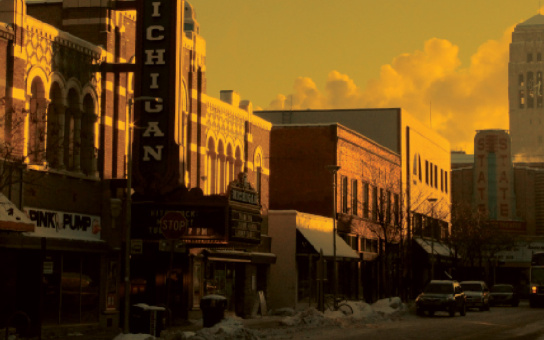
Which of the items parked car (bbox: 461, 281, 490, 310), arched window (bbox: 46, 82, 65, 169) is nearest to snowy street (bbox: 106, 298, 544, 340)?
arched window (bbox: 46, 82, 65, 169)

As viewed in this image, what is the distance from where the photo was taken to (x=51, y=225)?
32688 mm

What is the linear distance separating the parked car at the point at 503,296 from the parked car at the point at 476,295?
37.5 feet

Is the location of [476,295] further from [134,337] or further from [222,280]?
[134,337]

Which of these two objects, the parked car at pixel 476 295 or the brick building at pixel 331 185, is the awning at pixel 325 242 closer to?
the brick building at pixel 331 185

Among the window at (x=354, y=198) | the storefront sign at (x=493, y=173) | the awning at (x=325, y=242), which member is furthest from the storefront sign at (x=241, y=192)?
the storefront sign at (x=493, y=173)

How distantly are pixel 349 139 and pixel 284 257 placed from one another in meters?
12.3

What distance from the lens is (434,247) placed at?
80.1 metres

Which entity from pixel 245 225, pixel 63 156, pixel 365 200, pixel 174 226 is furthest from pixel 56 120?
pixel 365 200

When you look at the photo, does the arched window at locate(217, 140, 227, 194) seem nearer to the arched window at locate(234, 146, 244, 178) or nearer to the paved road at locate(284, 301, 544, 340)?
the arched window at locate(234, 146, 244, 178)

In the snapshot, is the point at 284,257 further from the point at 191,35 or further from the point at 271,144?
the point at 191,35

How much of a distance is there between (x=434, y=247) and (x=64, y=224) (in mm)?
50652

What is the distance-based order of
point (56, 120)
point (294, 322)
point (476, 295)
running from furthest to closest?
point (476, 295) → point (294, 322) → point (56, 120)

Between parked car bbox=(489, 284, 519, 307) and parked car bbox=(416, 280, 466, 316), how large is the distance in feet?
73.0

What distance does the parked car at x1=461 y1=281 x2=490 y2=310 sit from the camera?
196 feet
